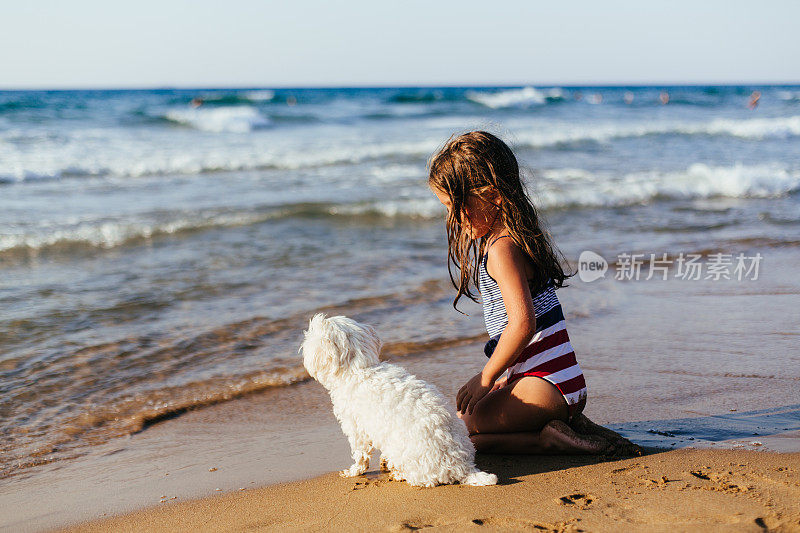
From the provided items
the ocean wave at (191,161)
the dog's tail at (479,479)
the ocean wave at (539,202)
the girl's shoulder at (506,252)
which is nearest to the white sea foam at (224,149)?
the ocean wave at (191,161)

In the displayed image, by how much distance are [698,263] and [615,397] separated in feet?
13.5

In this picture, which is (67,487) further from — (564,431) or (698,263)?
(698,263)

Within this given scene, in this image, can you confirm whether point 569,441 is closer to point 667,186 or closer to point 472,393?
point 472,393

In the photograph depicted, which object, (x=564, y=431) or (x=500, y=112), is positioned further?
(x=500, y=112)

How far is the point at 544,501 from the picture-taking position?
2.87m

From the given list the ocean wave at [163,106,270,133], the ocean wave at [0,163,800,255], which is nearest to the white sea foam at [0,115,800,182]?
the ocean wave at [163,106,270,133]

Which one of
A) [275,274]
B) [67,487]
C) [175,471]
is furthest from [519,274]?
[275,274]

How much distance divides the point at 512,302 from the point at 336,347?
29.9 inches

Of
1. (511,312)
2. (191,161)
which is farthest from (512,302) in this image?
(191,161)

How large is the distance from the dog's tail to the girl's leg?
432 mm

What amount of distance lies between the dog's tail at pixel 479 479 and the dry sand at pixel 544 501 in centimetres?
5

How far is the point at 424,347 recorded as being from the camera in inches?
207

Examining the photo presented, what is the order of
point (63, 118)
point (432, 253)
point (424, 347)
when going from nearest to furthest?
point (424, 347) < point (432, 253) < point (63, 118)

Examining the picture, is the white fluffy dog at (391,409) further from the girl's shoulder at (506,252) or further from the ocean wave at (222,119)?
the ocean wave at (222,119)
